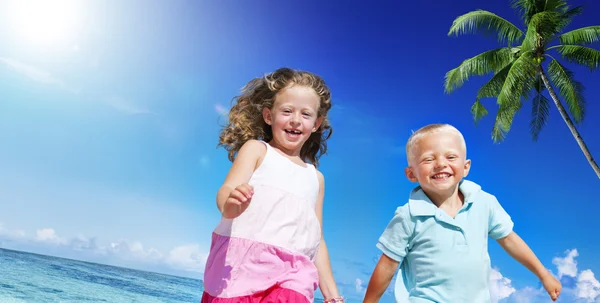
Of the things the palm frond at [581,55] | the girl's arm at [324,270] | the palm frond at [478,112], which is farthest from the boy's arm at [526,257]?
the palm frond at [478,112]

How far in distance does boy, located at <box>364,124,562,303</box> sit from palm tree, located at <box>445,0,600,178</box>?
14204 millimetres

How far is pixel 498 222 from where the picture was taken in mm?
3068

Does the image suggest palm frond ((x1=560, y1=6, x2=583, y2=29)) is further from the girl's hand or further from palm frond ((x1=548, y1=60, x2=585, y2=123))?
the girl's hand

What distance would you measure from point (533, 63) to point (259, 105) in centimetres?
1532

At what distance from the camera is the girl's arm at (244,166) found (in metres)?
2.69

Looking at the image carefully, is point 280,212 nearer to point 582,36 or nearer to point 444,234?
point 444,234

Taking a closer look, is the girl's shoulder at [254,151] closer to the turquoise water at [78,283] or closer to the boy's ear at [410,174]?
the boy's ear at [410,174]

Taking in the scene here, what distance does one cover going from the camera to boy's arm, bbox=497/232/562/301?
9.86ft

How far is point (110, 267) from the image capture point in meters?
42.5

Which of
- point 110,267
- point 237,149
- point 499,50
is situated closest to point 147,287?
point 110,267

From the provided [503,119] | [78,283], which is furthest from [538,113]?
[78,283]

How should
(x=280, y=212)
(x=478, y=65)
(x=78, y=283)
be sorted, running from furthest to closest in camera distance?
1. (x=78, y=283)
2. (x=478, y=65)
3. (x=280, y=212)

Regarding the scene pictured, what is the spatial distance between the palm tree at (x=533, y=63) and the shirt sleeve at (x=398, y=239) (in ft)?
47.8

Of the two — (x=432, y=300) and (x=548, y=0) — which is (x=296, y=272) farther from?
(x=548, y=0)
